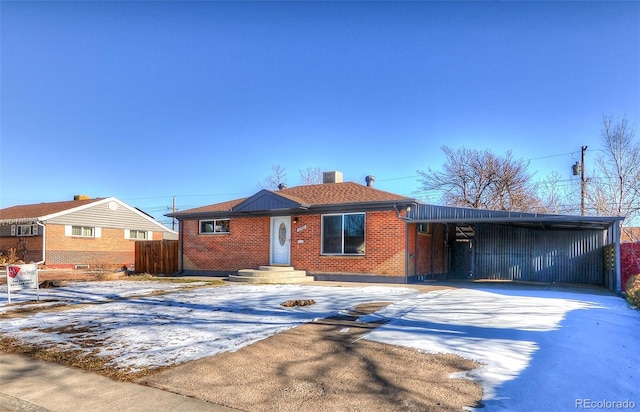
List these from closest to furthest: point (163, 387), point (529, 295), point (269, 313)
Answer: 1. point (163, 387)
2. point (269, 313)
3. point (529, 295)

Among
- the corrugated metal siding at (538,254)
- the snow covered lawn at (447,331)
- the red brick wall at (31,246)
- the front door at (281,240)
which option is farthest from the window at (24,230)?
the corrugated metal siding at (538,254)

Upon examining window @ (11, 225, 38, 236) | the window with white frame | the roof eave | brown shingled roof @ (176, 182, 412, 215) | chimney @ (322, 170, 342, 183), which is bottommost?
the window with white frame

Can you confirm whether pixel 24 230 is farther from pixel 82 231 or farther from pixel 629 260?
pixel 629 260

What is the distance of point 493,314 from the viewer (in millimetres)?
7383

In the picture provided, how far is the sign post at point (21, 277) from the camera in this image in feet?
33.2

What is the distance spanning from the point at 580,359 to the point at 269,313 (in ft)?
16.8

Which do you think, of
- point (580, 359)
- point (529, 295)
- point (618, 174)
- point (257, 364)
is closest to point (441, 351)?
point (580, 359)

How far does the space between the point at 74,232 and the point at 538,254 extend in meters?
27.6

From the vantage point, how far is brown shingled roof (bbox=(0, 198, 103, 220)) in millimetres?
28339

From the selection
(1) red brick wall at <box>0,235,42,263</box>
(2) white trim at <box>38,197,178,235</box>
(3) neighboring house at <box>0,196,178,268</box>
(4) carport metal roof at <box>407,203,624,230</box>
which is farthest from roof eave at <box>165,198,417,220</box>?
(1) red brick wall at <box>0,235,42,263</box>

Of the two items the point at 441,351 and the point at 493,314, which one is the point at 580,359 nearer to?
the point at 441,351

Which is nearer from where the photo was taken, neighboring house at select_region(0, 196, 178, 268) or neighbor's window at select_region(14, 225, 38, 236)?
neighboring house at select_region(0, 196, 178, 268)

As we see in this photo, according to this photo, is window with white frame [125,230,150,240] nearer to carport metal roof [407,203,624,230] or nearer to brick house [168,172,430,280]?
brick house [168,172,430,280]

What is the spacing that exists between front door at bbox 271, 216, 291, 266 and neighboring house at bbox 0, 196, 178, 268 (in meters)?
16.7
